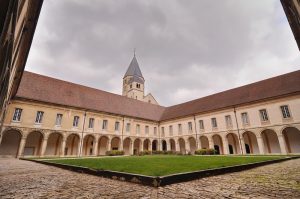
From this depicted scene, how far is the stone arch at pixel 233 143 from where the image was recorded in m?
22.1

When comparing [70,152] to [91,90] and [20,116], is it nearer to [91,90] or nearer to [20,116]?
[20,116]

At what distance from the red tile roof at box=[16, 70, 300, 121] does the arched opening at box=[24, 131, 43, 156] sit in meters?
4.14

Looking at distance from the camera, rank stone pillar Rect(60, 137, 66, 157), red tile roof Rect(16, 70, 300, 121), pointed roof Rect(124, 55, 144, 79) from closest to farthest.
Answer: red tile roof Rect(16, 70, 300, 121) < stone pillar Rect(60, 137, 66, 157) < pointed roof Rect(124, 55, 144, 79)

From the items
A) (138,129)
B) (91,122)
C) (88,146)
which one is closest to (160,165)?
(91,122)

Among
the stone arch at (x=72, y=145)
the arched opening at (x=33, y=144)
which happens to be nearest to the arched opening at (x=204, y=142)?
the stone arch at (x=72, y=145)

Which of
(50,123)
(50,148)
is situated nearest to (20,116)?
(50,123)

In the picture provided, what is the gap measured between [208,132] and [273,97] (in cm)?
865

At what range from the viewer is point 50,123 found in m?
19.1

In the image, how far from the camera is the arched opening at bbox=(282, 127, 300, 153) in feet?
57.7

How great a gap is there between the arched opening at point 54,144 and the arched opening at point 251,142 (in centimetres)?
2265

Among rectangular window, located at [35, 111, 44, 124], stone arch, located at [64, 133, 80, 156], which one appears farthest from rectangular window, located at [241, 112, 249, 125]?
rectangular window, located at [35, 111, 44, 124]

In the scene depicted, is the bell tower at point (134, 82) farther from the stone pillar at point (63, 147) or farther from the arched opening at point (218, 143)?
the stone pillar at point (63, 147)

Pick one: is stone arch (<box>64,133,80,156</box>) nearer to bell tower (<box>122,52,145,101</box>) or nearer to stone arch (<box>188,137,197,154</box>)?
stone arch (<box>188,137,197,154</box>)

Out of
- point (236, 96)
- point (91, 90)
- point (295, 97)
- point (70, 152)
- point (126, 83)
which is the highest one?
point (126, 83)
